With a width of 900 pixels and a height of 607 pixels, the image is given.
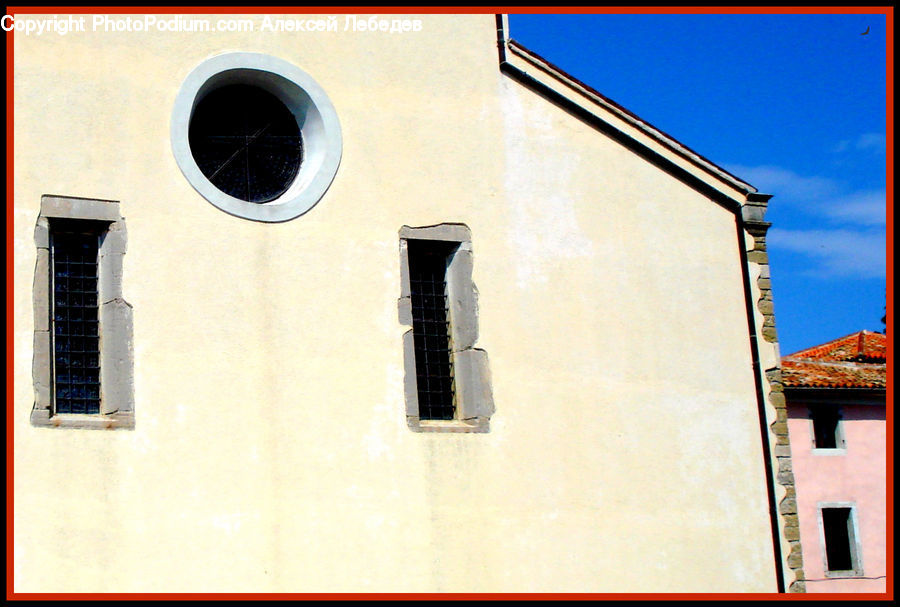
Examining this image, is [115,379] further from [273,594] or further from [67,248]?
[273,594]

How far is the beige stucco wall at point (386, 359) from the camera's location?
10023mm

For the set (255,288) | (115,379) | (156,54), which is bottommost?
(115,379)

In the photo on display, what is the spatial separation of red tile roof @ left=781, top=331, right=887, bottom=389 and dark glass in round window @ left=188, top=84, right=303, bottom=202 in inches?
457

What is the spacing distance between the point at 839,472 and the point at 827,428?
74 cm

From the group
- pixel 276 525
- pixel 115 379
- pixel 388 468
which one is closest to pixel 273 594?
pixel 276 525

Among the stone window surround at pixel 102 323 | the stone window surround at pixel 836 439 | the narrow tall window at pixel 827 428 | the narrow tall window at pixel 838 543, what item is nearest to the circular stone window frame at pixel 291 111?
the stone window surround at pixel 102 323

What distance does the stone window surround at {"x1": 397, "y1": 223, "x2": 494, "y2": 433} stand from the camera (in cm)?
1116

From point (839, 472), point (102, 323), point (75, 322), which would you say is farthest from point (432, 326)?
point (839, 472)

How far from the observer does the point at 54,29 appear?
34.1ft

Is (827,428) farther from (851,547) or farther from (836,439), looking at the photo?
(851,547)

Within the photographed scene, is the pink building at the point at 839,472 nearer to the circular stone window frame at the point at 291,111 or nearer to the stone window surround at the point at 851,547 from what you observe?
the stone window surround at the point at 851,547

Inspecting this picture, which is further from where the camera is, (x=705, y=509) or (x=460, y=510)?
(x=705, y=509)

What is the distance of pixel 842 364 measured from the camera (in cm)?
2191

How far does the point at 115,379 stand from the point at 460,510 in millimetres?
3081
